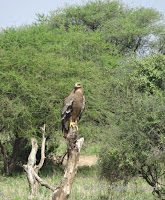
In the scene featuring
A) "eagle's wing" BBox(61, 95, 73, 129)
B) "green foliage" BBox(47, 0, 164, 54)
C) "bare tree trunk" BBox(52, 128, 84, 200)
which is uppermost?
"green foliage" BBox(47, 0, 164, 54)

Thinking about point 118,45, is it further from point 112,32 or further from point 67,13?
point 67,13

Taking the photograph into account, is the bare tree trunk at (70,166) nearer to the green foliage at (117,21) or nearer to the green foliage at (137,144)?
the green foliage at (137,144)

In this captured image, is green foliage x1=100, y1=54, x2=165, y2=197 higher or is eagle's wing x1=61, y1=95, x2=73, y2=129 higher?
eagle's wing x1=61, y1=95, x2=73, y2=129

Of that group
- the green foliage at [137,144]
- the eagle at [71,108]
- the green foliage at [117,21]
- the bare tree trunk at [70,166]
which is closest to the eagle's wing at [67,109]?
the eagle at [71,108]

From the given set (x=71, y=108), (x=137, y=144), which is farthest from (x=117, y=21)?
(x=71, y=108)

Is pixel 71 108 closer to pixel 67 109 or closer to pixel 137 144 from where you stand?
pixel 67 109

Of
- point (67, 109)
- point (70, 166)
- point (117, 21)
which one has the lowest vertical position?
point (70, 166)

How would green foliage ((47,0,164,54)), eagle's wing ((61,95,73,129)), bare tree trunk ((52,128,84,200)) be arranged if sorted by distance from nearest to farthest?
bare tree trunk ((52,128,84,200)) < eagle's wing ((61,95,73,129)) < green foliage ((47,0,164,54))

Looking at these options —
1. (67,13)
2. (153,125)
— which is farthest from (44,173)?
(67,13)

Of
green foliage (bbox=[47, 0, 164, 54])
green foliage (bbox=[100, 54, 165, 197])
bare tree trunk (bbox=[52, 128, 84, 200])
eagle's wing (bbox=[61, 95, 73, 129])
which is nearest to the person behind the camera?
bare tree trunk (bbox=[52, 128, 84, 200])

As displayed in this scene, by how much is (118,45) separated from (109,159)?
20.2 metres

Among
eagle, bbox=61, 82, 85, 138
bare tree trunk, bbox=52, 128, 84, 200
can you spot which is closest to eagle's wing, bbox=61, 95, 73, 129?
eagle, bbox=61, 82, 85, 138

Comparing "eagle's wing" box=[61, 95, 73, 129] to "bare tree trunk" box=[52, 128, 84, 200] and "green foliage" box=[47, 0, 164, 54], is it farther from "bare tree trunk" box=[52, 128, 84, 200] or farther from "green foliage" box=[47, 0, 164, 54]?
"green foliage" box=[47, 0, 164, 54]

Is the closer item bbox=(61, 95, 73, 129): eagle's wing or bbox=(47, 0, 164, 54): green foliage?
bbox=(61, 95, 73, 129): eagle's wing
